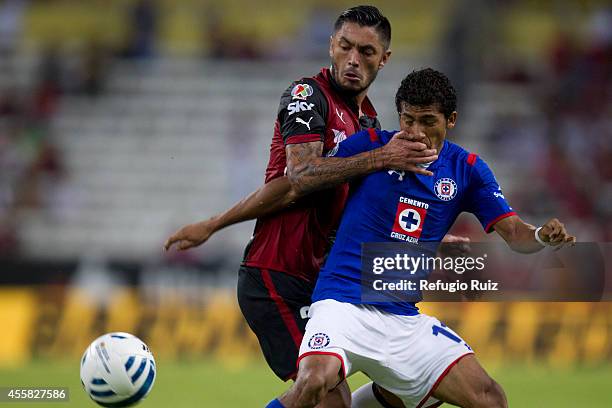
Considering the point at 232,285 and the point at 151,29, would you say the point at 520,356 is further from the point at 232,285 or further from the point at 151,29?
the point at 151,29

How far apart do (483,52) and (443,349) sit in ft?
45.1

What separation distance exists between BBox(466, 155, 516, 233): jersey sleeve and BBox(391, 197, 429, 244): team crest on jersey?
0.31 metres

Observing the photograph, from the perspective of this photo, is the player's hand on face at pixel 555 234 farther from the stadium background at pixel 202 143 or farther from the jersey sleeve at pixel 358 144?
the stadium background at pixel 202 143

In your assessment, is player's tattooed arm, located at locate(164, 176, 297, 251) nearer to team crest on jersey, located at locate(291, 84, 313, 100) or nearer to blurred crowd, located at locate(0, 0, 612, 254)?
team crest on jersey, located at locate(291, 84, 313, 100)

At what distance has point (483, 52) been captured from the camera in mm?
19000

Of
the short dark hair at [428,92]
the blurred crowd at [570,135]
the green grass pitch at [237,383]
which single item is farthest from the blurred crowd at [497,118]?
the short dark hair at [428,92]

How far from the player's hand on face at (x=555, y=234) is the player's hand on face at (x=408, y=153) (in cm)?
65

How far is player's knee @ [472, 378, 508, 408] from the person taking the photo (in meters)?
5.72

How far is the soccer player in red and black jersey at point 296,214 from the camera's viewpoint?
6.29 metres

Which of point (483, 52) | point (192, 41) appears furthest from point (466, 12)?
point (192, 41)

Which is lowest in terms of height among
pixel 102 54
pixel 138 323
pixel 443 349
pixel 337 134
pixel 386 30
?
pixel 138 323

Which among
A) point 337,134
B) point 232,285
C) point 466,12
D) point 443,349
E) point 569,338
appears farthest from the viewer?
point 466,12

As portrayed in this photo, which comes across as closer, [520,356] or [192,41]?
[520,356]

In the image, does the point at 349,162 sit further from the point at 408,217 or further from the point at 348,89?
the point at 348,89
